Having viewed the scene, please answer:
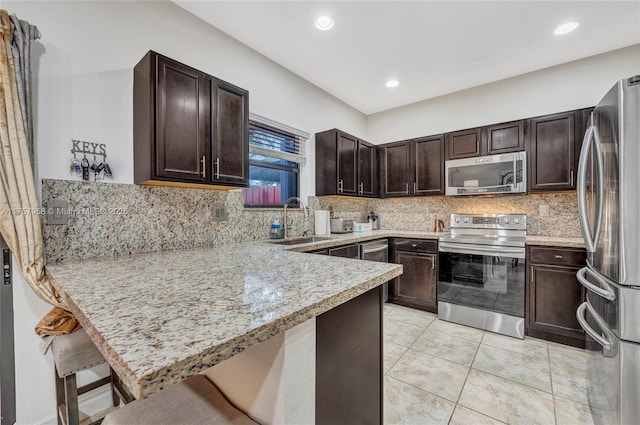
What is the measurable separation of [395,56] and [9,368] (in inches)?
147

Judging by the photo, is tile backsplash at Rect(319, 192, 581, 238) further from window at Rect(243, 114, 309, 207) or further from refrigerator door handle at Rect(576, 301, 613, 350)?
refrigerator door handle at Rect(576, 301, 613, 350)

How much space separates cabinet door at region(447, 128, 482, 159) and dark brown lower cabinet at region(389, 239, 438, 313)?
1149mm

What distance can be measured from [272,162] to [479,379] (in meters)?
2.71

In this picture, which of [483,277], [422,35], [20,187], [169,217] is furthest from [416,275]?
[20,187]

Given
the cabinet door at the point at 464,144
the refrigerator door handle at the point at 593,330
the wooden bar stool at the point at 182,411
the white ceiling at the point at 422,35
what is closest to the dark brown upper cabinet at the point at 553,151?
the cabinet door at the point at 464,144

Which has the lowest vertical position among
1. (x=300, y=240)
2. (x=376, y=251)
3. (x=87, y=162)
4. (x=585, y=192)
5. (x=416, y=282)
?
(x=416, y=282)

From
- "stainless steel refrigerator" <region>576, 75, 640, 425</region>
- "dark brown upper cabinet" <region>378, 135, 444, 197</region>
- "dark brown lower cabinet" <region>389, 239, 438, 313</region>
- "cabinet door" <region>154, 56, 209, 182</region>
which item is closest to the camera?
"stainless steel refrigerator" <region>576, 75, 640, 425</region>

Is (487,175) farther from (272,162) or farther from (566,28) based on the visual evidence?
(272,162)

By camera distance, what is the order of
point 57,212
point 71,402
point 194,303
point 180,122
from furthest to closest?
point 180,122 < point 57,212 < point 71,402 < point 194,303

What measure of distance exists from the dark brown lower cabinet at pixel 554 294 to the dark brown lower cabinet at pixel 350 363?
2.22m

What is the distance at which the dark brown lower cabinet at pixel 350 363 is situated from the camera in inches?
35.4

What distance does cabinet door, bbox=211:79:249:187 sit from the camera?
2018mm

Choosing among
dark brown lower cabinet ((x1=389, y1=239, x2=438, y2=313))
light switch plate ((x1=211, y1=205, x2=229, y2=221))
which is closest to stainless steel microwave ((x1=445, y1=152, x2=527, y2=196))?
dark brown lower cabinet ((x1=389, y1=239, x2=438, y2=313))

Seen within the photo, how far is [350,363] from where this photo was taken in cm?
104
